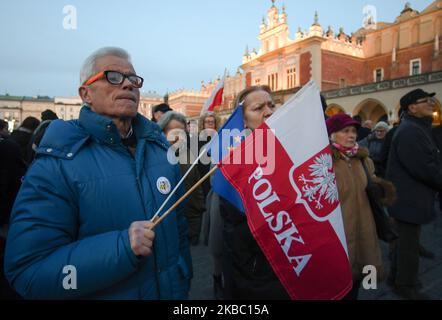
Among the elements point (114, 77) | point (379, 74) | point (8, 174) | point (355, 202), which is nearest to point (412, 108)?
point (355, 202)

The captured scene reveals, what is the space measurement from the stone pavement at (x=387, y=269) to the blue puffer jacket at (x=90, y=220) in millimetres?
2133

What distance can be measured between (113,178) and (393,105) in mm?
22053

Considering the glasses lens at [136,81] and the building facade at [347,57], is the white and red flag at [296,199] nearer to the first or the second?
the glasses lens at [136,81]

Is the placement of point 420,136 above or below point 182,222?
above

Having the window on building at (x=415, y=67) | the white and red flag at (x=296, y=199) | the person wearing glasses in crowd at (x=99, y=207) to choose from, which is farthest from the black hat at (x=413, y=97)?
the window on building at (x=415, y=67)

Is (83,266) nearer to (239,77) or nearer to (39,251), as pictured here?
(39,251)

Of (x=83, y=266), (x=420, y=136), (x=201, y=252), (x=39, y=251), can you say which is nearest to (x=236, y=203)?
(x=83, y=266)

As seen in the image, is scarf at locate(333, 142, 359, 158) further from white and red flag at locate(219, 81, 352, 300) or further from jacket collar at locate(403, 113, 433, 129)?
jacket collar at locate(403, 113, 433, 129)

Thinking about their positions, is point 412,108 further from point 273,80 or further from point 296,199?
point 273,80

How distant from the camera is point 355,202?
99.0 inches

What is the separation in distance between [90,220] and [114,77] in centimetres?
73

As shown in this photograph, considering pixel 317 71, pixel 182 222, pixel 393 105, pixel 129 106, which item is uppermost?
pixel 317 71

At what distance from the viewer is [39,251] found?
3.90 feet

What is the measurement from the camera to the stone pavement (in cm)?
333
